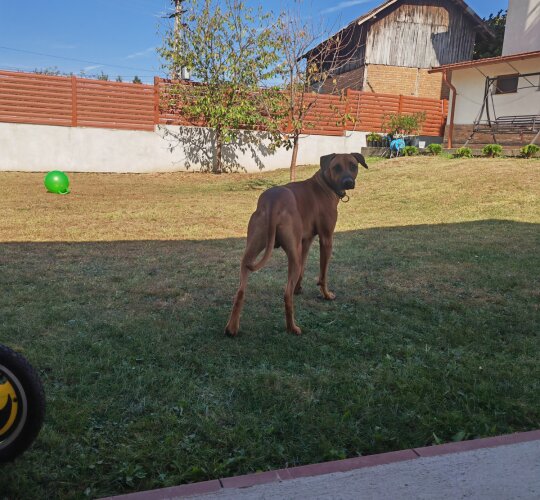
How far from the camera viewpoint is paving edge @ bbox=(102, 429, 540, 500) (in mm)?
1856

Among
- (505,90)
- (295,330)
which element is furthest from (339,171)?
(505,90)

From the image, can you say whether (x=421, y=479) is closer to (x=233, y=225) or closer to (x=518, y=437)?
(x=518, y=437)

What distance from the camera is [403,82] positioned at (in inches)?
955

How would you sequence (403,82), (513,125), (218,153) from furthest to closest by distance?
(403,82), (218,153), (513,125)

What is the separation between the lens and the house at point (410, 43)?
2362 cm

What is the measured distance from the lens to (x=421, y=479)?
1971mm

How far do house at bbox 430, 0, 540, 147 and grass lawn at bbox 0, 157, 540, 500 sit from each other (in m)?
11.2

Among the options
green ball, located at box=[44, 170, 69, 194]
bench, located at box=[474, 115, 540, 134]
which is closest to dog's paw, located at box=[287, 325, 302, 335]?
green ball, located at box=[44, 170, 69, 194]

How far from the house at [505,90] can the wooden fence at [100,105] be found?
4.29 meters

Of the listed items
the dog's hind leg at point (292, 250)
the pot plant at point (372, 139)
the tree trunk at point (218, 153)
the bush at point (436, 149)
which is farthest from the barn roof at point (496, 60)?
the dog's hind leg at point (292, 250)

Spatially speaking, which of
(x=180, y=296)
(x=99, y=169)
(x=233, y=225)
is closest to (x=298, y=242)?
(x=180, y=296)

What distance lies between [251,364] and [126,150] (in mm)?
15184

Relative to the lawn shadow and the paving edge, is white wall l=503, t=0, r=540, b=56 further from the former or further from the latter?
the paving edge

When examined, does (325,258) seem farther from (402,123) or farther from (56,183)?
(402,123)
